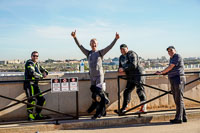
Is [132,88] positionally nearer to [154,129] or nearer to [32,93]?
[154,129]

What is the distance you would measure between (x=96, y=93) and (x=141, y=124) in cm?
135

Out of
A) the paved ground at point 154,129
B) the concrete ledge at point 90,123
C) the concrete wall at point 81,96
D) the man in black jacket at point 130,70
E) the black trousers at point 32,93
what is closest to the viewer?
the paved ground at point 154,129

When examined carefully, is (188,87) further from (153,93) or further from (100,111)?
(100,111)

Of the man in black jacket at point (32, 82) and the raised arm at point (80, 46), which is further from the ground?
the raised arm at point (80, 46)

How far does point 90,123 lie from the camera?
5.25 metres

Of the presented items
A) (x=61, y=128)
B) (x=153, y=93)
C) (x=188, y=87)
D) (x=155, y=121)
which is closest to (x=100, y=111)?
(x=61, y=128)

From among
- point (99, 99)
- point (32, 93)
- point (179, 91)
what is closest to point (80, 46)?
point (99, 99)

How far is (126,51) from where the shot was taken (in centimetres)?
566

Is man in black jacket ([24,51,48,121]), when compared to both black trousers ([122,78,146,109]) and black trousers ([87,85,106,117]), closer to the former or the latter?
black trousers ([87,85,106,117])

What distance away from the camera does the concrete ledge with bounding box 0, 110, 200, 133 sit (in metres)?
4.95

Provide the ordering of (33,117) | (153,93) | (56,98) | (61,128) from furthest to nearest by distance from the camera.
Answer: (153,93), (56,98), (33,117), (61,128)

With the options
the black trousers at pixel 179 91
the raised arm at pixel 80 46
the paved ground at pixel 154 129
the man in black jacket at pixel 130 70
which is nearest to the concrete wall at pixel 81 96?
the man in black jacket at pixel 130 70

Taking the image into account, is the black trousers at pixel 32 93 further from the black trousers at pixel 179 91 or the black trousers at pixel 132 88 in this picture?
the black trousers at pixel 179 91

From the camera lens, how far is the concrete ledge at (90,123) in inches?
195
